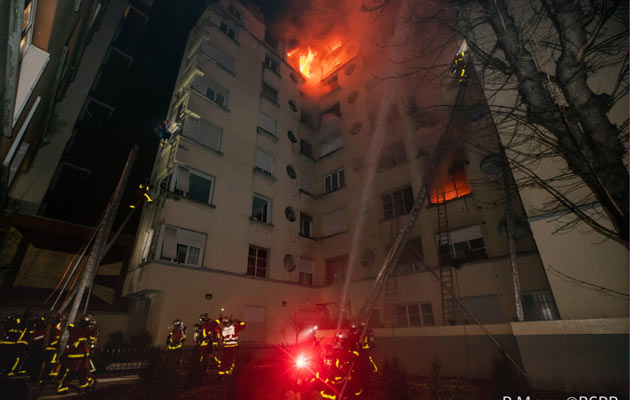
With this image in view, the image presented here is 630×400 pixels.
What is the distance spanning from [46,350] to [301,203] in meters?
13.5

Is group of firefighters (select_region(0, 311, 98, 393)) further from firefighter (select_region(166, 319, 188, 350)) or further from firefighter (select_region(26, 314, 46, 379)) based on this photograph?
firefighter (select_region(166, 319, 188, 350))

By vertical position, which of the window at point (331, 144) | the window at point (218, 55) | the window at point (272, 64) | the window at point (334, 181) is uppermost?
the window at point (272, 64)

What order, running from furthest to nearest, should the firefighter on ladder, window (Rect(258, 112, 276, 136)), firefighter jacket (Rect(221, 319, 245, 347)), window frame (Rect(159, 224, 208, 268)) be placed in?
window (Rect(258, 112, 276, 136)), window frame (Rect(159, 224, 208, 268)), the firefighter on ladder, firefighter jacket (Rect(221, 319, 245, 347))

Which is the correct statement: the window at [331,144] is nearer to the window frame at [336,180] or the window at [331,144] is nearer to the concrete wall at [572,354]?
the window frame at [336,180]

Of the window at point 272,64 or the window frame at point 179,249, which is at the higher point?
the window at point 272,64

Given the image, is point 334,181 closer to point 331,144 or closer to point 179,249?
point 331,144

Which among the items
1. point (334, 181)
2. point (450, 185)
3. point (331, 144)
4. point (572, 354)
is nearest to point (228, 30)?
point (331, 144)

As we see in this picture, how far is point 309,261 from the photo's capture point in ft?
57.2

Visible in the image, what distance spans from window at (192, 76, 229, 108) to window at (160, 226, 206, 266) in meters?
8.13

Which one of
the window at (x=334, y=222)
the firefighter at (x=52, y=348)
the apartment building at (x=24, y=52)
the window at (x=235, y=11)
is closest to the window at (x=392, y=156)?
the window at (x=334, y=222)

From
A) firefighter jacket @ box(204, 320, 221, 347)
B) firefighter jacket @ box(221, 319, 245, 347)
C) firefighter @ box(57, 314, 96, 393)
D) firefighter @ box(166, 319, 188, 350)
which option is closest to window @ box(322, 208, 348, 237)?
firefighter jacket @ box(221, 319, 245, 347)

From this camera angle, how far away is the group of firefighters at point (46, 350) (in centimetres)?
688

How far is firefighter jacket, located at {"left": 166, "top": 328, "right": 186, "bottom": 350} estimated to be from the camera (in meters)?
9.21

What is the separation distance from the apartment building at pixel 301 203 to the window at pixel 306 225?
80 millimetres
